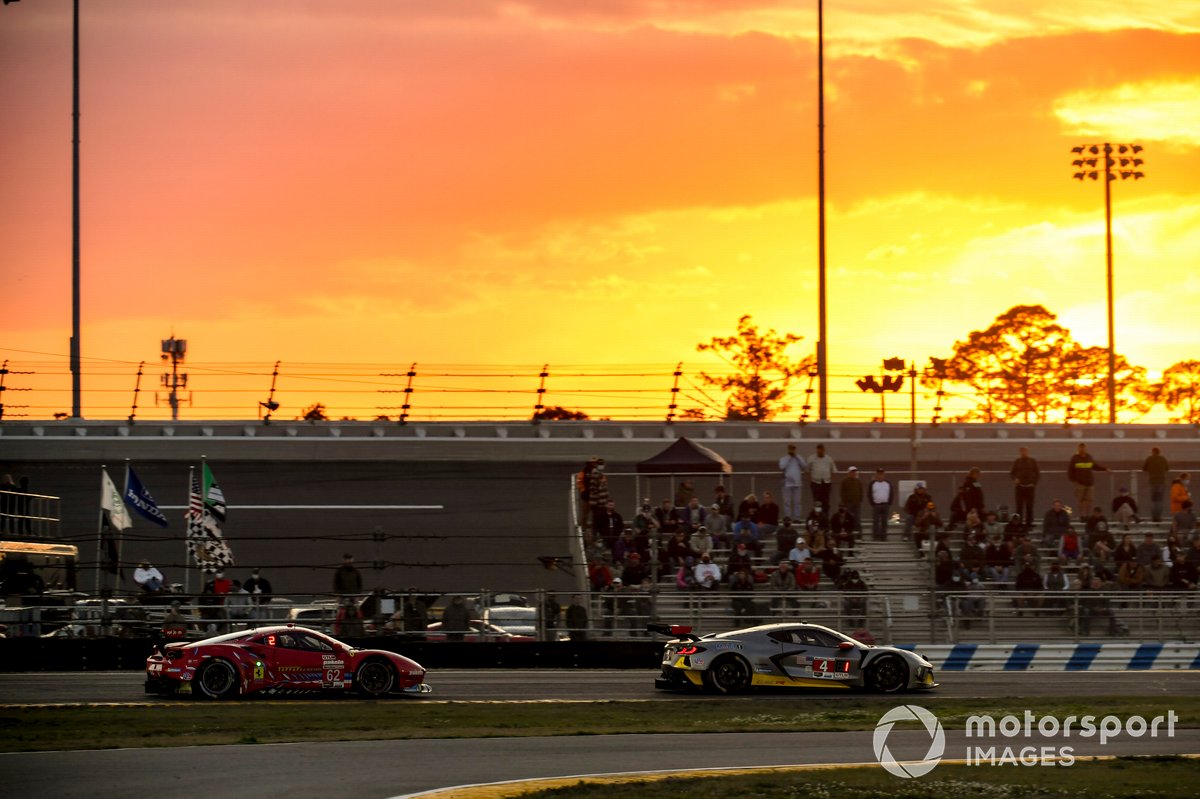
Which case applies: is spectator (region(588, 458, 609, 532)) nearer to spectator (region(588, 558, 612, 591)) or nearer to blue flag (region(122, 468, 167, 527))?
spectator (region(588, 558, 612, 591))

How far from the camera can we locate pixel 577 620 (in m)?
28.6

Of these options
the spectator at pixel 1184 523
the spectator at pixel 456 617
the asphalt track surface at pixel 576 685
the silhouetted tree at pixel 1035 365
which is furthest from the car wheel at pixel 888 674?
the silhouetted tree at pixel 1035 365

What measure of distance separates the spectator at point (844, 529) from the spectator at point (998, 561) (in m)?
2.90

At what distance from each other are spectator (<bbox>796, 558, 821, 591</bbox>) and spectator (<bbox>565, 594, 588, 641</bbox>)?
406cm

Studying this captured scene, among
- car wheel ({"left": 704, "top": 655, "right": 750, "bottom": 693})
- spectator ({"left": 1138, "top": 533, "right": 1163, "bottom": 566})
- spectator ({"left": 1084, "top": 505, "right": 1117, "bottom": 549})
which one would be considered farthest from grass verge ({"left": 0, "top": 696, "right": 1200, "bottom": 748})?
spectator ({"left": 1084, "top": 505, "right": 1117, "bottom": 549})

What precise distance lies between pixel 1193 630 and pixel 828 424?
44.4ft

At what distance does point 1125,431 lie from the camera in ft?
143

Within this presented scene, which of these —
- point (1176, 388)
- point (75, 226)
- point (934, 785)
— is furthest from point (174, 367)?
point (1176, 388)

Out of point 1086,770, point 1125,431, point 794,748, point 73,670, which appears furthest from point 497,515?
point 1086,770

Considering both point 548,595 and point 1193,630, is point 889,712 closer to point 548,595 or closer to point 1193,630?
point 548,595

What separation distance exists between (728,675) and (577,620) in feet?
22.2

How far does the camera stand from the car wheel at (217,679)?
20.9 m

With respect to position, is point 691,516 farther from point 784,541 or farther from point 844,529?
point 844,529

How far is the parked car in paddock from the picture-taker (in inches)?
873
